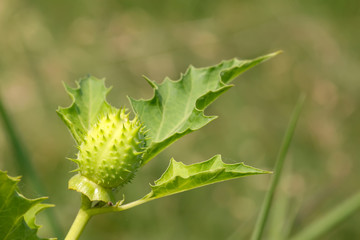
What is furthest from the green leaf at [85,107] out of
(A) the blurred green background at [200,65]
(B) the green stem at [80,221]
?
(A) the blurred green background at [200,65]

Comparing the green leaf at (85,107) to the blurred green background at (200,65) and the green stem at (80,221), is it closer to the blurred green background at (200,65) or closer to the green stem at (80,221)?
the green stem at (80,221)

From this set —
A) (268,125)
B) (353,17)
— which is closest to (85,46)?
(268,125)

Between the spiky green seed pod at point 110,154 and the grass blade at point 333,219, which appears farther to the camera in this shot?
the grass blade at point 333,219

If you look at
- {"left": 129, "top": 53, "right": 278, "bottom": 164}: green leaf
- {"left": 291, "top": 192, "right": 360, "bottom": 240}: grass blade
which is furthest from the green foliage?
{"left": 291, "top": 192, "right": 360, "bottom": 240}: grass blade

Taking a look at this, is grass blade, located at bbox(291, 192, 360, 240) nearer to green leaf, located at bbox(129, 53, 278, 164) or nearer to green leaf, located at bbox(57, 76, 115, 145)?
green leaf, located at bbox(129, 53, 278, 164)

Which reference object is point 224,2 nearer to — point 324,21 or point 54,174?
point 324,21

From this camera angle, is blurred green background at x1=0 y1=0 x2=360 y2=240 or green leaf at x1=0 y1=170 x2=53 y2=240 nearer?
green leaf at x1=0 y1=170 x2=53 y2=240
